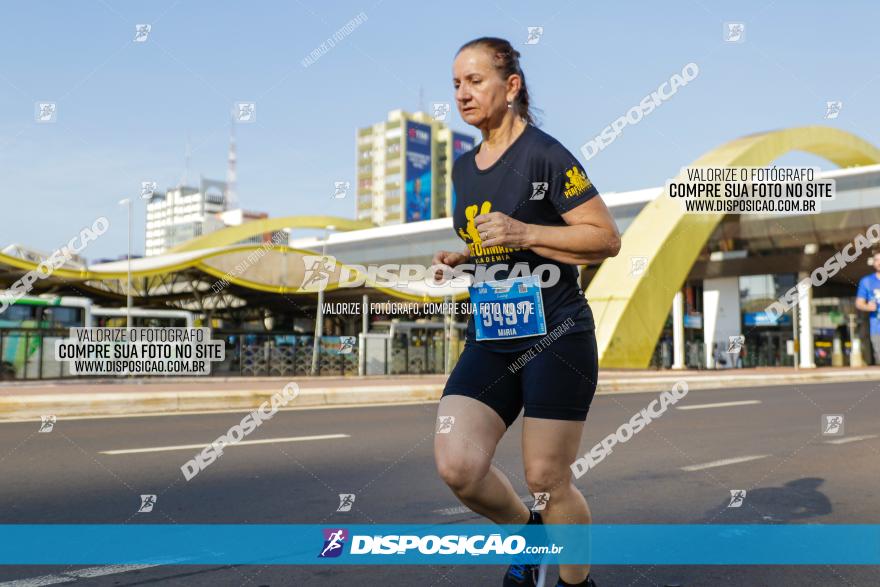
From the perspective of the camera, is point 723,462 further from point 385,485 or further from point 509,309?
point 509,309

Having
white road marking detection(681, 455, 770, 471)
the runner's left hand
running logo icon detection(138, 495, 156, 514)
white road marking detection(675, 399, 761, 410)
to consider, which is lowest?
white road marking detection(675, 399, 761, 410)

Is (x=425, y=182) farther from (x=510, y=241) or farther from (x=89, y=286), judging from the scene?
(x=510, y=241)

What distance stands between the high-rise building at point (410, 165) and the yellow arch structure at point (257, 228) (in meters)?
74.8

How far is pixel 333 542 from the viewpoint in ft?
13.6

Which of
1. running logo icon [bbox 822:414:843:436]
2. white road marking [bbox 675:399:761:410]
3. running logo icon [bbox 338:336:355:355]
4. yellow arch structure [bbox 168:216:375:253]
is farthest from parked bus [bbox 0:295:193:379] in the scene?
yellow arch structure [bbox 168:216:375:253]

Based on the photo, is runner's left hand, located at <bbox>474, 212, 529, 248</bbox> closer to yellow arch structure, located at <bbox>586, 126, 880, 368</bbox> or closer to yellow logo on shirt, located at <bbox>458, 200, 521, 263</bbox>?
yellow logo on shirt, located at <bbox>458, 200, 521, 263</bbox>

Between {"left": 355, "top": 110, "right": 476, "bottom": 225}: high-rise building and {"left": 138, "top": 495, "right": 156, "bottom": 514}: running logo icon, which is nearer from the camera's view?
{"left": 138, "top": 495, "right": 156, "bottom": 514}: running logo icon

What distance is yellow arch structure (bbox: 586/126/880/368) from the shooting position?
1323 inches

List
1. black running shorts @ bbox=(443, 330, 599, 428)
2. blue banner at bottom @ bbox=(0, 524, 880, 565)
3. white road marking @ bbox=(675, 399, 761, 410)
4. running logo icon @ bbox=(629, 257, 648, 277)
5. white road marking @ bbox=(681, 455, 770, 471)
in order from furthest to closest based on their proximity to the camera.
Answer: running logo icon @ bbox=(629, 257, 648, 277)
white road marking @ bbox=(675, 399, 761, 410)
white road marking @ bbox=(681, 455, 770, 471)
blue banner at bottom @ bbox=(0, 524, 880, 565)
black running shorts @ bbox=(443, 330, 599, 428)

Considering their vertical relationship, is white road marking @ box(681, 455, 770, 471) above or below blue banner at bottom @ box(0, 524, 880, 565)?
below

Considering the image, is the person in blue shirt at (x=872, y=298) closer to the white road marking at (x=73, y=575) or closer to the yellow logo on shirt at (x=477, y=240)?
the yellow logo on shirt at (x=477, y=240)

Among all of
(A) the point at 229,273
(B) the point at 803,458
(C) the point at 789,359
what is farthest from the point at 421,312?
(B) the point at 803,458

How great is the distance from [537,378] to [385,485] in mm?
3354

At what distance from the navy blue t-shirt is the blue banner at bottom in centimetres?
122
